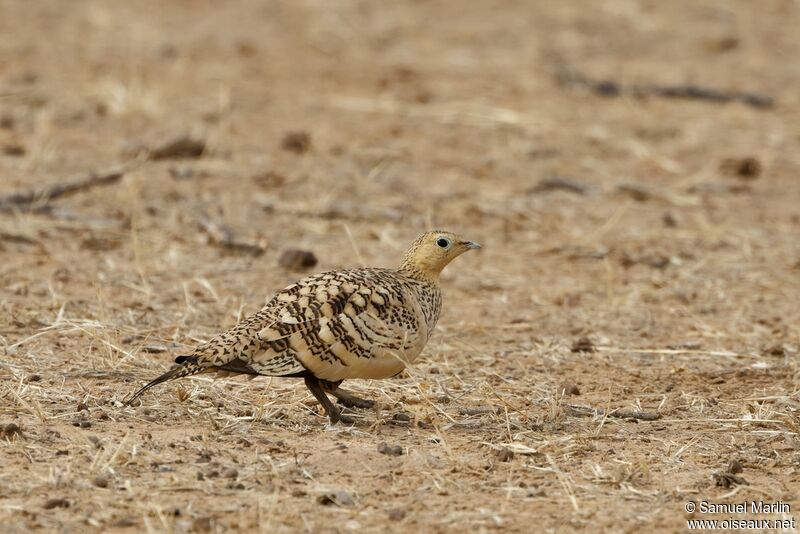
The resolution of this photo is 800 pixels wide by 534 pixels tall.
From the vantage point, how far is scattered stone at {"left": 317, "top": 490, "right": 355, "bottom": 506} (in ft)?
15.1

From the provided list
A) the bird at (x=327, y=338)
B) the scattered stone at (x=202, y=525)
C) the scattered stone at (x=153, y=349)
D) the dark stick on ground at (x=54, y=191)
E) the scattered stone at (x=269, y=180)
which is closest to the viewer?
the scattered stone at (x=202, y=525)

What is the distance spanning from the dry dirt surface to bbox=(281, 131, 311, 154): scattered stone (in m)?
0.03

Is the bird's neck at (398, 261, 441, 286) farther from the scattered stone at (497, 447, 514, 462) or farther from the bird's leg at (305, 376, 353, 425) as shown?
the scattered stone at (497, 447, 514, 462)

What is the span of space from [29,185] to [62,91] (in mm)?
3233

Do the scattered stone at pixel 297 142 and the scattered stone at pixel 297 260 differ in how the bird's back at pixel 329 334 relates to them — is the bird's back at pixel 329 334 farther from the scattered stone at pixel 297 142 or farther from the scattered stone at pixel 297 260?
the scattered stone at pixel 297 142

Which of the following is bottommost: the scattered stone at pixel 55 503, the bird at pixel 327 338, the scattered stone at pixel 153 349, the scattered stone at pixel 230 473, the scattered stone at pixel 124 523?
the scattered stone at pixel 153 349

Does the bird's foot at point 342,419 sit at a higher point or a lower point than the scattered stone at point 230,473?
lower

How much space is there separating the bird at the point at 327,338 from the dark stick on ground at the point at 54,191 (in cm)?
351

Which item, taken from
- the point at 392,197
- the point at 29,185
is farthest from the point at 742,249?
the point at 29,185

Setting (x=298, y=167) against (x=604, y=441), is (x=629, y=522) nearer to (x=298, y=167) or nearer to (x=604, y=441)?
(x=604, y=441)

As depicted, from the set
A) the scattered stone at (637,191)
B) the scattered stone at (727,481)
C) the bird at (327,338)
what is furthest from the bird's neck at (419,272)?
the scattered stone at (637,191)

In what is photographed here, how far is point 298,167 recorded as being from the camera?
1055 cm

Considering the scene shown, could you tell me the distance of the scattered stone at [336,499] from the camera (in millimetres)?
4609

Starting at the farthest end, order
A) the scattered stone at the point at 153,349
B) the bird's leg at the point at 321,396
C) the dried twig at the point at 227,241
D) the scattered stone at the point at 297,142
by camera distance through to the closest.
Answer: the scattered stone at the point at 297,142
the dried twig at the point at 227,241
the scattered stone at the point at 153,349
the bird's leg at the point at 321,396
